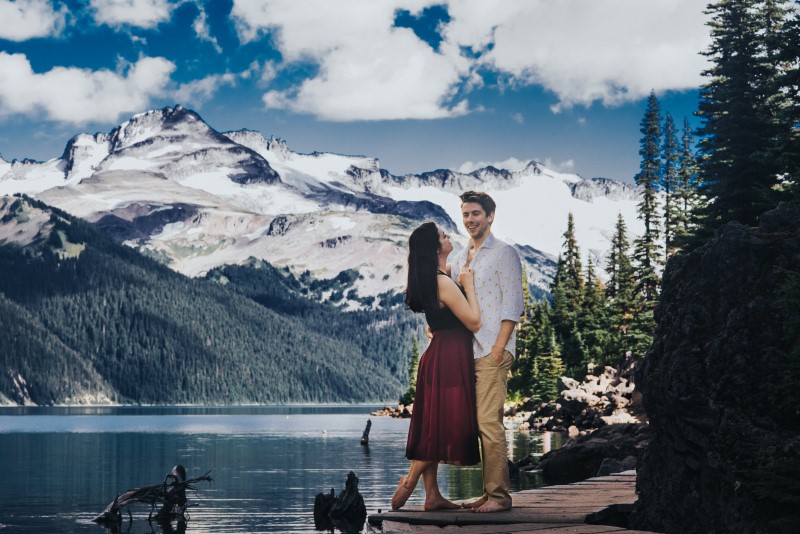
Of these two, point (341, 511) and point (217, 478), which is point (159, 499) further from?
point (217, 478)

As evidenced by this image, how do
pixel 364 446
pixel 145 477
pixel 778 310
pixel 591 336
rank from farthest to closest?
pixel 591 336
pixel 364 446
pixel 145 477
pixel 778 310

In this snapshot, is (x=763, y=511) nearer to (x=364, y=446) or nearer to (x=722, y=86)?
(x=722, y=86)

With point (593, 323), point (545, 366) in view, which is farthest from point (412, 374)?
point (593, 323)

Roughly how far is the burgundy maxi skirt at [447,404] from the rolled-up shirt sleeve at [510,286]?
0.52m

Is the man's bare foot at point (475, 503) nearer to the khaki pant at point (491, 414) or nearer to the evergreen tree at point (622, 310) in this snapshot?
the khaki pant at point (491, 414)

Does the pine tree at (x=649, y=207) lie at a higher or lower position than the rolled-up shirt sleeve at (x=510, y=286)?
higher

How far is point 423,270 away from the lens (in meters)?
12.2

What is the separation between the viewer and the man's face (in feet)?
41.2

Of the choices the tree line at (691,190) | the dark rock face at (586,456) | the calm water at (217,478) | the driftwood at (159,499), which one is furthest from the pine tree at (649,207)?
the driftwood at (159,499)

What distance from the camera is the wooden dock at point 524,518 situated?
33.1 ft

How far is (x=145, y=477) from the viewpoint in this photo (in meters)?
60.8

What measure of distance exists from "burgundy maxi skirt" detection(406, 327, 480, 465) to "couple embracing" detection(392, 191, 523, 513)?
0.01 metres

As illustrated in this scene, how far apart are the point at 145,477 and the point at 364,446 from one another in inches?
1277

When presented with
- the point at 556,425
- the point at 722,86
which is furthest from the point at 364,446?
the point at 722,86
